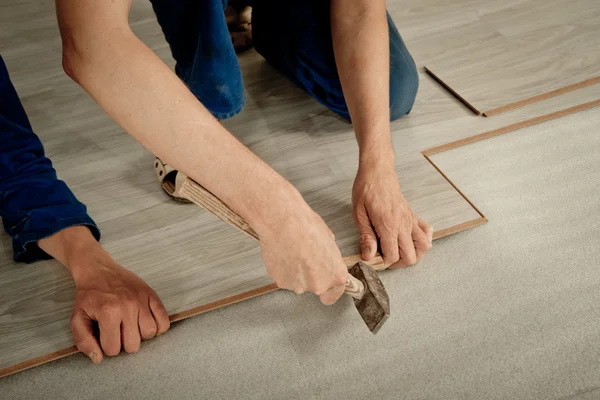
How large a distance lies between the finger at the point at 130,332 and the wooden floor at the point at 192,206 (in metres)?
0.10

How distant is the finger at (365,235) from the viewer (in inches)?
46.6

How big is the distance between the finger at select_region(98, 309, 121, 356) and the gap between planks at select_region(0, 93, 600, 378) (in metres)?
0.09

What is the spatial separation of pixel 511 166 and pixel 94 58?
1.13 metres

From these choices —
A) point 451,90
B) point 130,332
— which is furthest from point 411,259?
point 451,90

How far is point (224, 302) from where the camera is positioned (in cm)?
118

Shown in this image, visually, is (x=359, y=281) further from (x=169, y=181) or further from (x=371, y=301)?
(x=169, y=181)

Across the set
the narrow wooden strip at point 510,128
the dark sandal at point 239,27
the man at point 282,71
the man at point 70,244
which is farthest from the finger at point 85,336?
the dark sandal at point 239,27

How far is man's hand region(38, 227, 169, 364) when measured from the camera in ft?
3.58

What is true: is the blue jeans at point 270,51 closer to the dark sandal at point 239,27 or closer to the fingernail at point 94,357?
the dark sandal at point 239,27

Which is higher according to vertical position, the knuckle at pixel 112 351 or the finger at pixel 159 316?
the finger at pixel 159 316

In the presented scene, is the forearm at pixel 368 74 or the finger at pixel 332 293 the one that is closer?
the finger at pixel 332 293

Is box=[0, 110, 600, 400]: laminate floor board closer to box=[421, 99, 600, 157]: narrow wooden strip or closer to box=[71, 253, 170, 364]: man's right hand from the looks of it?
box=[71, 253, 170, 364]: man's right hand

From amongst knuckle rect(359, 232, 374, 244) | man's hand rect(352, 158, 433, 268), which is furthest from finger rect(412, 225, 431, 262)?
knuckle rect(359, 232, 374, 244)

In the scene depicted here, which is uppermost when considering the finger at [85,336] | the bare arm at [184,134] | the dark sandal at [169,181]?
the bare arm at [184,134]
